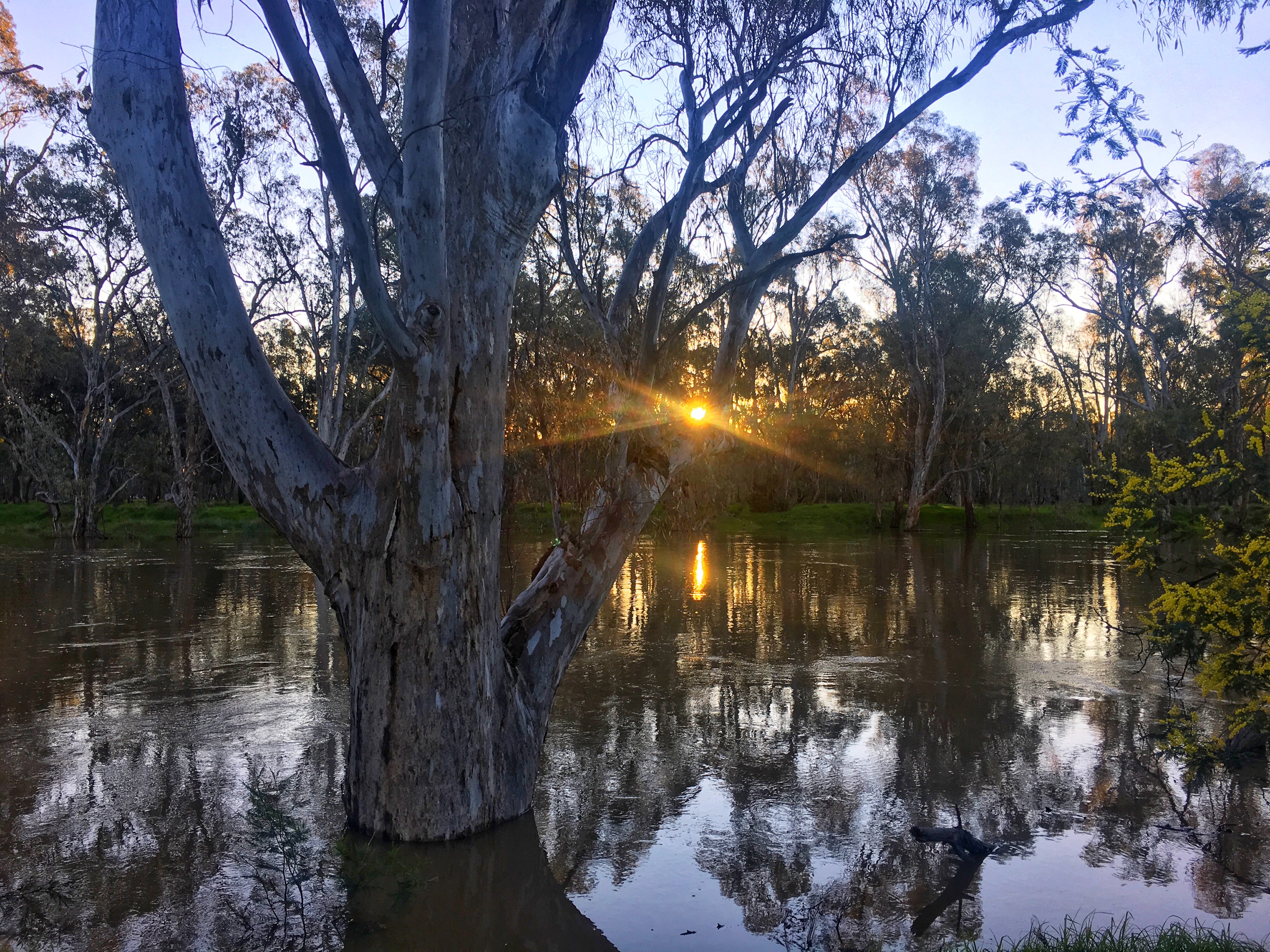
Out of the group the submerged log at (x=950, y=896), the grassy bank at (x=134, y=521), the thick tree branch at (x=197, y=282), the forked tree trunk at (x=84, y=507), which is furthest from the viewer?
the grassy bank at (x=134, y=521)

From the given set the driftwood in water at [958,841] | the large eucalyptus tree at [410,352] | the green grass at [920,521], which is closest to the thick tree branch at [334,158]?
the large eucalyptus tree at [410,352]

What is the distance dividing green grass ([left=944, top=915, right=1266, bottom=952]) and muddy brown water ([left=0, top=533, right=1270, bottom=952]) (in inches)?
4.1

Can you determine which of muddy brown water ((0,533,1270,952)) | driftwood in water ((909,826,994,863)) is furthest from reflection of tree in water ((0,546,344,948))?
driftwood in water ((909,826,994,863))

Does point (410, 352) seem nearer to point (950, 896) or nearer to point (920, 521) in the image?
point (950, 896)

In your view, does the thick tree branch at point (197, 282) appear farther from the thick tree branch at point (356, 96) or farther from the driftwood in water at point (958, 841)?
the driftwood in water at point (958, 841)

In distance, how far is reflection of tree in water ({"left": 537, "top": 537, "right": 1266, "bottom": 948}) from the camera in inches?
154

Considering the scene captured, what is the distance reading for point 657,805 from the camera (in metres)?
4.70

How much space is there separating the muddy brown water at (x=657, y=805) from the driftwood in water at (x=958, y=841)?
60 mm

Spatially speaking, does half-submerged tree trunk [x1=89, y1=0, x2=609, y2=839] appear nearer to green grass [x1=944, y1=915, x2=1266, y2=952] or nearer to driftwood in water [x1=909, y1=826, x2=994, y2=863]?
driftwood in water [x1=909, y1=826, x2=994, y2=863]

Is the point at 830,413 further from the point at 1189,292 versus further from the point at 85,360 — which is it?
the point at 85,360

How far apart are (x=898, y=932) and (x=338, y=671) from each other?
536 centimetres

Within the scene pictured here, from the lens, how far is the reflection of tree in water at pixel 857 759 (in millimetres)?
3916

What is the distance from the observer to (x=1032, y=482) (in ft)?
144

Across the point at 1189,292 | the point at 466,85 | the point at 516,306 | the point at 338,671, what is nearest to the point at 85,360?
the point at 516,306
